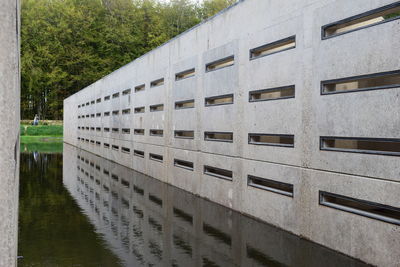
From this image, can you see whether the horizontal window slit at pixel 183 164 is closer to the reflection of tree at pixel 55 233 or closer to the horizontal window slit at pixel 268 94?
the reflection of tree at pixel 55 233

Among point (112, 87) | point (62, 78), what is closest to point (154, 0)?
point (62, 78)

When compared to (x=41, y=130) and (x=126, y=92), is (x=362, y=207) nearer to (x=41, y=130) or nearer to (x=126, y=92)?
(x=126, y=92)

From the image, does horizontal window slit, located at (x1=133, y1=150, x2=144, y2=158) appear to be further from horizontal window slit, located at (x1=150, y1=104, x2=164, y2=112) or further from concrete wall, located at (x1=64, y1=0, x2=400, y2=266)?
concrete wall, located at (x1=64, y1=0, x2=400, y2=266)

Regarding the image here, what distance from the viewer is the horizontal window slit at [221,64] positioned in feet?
33.5

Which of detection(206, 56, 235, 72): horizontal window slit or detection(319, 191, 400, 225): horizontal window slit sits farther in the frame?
detection(206, 56, 235, 72): horizontal window slit

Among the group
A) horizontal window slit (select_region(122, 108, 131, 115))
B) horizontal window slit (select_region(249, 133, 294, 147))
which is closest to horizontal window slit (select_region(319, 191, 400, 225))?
horizontal window slit (select_region(249, 133, 294, 147))

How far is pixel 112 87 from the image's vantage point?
23.0 metres

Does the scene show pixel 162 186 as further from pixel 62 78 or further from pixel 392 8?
pixel 62 78

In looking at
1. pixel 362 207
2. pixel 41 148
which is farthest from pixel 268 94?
pixel 41 148

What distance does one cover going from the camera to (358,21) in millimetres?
6402

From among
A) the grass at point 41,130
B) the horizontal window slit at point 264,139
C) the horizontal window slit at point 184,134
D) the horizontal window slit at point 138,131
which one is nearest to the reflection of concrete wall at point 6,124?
the horizontal window slit at point 264,139

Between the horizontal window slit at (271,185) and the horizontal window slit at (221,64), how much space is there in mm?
2598

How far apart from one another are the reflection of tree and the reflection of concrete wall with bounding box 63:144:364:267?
0.22 m

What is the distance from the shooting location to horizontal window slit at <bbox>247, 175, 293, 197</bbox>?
7887 millimetres
